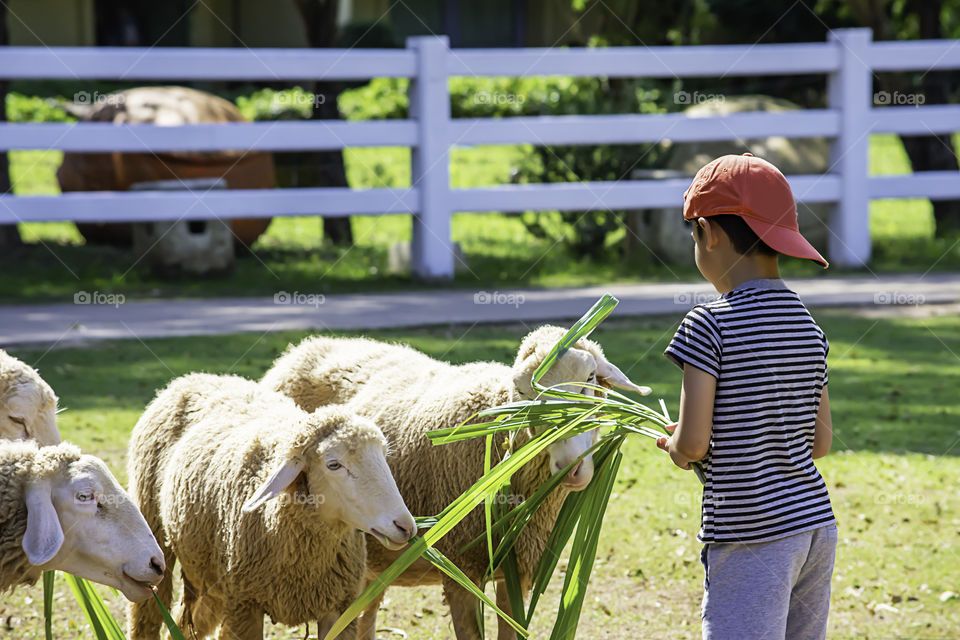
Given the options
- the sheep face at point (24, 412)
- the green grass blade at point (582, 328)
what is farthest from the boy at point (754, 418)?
the sheep face at point (24, 412)

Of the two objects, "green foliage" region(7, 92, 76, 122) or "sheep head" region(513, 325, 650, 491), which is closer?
"sheep head" region(513, 325, 650, 491)

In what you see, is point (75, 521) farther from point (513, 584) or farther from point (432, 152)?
point (432, 152)

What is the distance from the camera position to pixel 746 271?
296 cm

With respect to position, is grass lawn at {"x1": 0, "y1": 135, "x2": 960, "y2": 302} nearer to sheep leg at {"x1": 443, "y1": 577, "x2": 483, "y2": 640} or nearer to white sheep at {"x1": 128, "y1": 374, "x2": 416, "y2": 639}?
white sheep at {"x1": 128, "y1": 374, "x2": 416, "y2": 639}

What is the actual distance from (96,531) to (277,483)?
59 centimetres

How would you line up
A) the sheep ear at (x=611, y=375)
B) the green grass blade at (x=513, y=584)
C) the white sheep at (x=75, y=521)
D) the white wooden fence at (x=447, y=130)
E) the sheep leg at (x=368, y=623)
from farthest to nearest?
1. the white wooden fence at (x=447, y=130)
2. the sheep leg at (x=368, y=623)
3. the sheep ear at (x=611, y=375)
4. the green grass blade at (x=513, y=584)
5. the white sheep at (x=75, y=521)

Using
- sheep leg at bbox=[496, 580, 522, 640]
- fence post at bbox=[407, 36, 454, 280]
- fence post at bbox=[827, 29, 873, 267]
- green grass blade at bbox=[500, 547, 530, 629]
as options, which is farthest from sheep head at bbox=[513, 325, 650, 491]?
fence post at bbox=[827, 29, 873, 267]

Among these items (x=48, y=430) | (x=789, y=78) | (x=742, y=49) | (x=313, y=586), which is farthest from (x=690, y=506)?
(x=789, y=78)

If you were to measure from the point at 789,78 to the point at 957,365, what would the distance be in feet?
38.2

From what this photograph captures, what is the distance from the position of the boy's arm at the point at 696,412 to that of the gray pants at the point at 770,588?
29 centimetres

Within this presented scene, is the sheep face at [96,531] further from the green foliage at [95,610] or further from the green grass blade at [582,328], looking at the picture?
the green grass blade at [582,328]

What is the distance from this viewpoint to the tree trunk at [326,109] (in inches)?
536

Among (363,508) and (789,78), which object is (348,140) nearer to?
(363,508)

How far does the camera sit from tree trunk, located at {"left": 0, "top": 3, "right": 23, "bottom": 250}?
12.3 m
